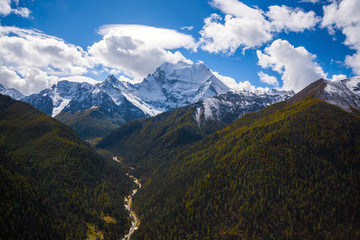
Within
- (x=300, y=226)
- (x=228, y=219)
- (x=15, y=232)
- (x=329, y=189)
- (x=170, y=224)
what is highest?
(x=329, y=189)

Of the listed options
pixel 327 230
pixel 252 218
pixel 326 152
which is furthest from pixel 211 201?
pixel 326 152

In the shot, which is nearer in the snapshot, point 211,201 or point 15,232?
point 15,232

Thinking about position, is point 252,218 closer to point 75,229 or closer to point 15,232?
point 75,229

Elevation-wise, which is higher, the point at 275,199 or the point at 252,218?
the point at 275,199

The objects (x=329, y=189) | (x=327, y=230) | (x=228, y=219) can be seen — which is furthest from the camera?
(x=228, y=219)

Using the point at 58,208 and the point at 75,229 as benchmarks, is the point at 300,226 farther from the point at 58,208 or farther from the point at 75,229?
the point at 58,208

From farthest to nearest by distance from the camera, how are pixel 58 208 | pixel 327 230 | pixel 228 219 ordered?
pixel 58 208 < pixel 228 219 < pixel 327 230

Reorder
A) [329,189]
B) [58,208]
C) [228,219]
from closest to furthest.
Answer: [329,189], [228,219], [58,208]

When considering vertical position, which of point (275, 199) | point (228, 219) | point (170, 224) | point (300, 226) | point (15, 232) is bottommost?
point (15, 232)

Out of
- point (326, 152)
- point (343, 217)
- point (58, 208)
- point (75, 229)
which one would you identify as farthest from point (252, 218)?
point (58, 208)
